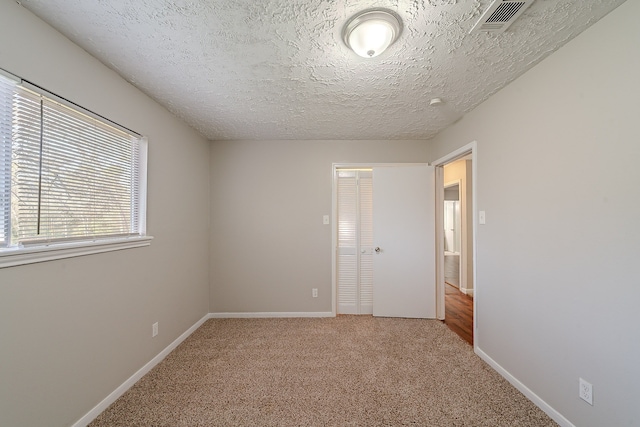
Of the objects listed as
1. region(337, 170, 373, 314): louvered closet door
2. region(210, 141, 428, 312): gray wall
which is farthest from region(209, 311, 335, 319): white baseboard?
region(337, 170, 373, 314): louvered closet door

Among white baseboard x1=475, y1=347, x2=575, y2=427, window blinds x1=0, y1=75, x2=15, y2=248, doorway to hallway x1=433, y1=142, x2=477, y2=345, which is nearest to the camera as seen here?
window blinds x1=0, y1=75, x2=15, y2=248

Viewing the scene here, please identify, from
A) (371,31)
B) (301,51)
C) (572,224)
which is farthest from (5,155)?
(572,224)

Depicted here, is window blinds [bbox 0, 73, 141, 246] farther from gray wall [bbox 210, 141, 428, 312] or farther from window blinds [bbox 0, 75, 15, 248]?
gray wall [bbox 210, 141, 428, 312]

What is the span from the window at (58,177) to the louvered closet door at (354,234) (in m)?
2.33

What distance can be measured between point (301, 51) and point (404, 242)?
255cm

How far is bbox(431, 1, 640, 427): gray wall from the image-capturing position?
4.07 feet

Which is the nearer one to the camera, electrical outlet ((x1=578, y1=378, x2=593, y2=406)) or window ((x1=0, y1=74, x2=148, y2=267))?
window ((x1=0, y1=74, x2=148, y2=267))

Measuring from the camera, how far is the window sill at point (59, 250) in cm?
120

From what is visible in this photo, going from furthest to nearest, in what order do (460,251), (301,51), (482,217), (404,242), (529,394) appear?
(460,251), (404,242), (482,217), (529,394), (301,51)

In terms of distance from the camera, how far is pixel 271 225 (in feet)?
11.1

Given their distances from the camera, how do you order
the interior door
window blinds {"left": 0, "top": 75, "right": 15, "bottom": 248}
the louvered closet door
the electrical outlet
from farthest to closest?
the louvered closet door
the interior door
the electrical outlet
window blinds {"left": 0, "top": 75, "right": 15, "bottom": 248}

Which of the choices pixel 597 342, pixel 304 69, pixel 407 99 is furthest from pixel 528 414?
pixel 304 69

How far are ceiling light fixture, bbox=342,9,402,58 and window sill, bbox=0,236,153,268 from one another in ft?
6.56

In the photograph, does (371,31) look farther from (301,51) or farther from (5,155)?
(5,155)
